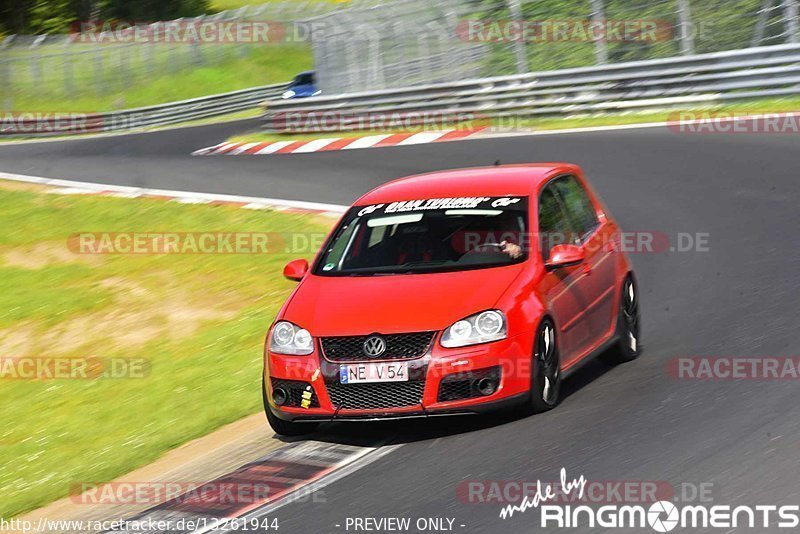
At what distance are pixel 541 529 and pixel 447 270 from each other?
108 inches

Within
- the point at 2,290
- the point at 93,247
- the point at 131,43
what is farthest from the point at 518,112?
the point at 131,43

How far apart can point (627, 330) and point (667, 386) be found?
1.06 metres

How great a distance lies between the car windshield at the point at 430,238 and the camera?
348 inches

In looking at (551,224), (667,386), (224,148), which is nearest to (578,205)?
(551,224)

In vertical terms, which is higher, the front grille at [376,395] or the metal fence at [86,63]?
the front grille at [376,395]

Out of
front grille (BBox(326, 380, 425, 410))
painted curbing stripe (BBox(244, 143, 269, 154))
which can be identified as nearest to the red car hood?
front grille (BBox(326, 380, 425, 410))

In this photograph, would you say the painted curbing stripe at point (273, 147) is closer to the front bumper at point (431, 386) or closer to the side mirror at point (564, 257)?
the side mirror at point (564, 257)

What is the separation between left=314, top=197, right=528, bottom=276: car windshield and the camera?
29.0ft

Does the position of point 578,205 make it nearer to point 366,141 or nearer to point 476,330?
point 476,330

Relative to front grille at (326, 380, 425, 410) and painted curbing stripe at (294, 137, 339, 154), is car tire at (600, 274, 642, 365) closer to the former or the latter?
front grille at (326, 380, 425, 410)

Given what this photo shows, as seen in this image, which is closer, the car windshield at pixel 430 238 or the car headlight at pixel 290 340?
the car headlight at pixel 290 340

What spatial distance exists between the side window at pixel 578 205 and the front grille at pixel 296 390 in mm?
2387

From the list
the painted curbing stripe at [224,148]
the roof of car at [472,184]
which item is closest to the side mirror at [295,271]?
the roof of car at [472,184]

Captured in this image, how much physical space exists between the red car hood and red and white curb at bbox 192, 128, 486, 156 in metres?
15.4
